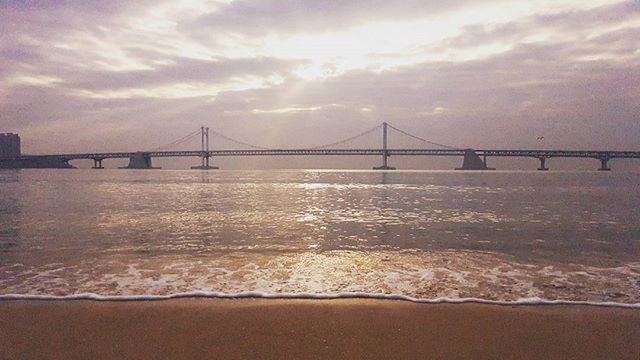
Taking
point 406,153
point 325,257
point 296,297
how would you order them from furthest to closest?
point 406,153 → point 325,257 → point 296,297

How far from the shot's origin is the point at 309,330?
394 cm

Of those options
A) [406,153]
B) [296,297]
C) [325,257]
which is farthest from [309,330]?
[406,153]

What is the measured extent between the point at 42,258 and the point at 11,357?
457cm

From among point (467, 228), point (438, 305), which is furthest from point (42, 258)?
point (467, 228)

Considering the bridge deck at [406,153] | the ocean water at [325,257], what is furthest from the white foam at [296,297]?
the bridge deck at [406,153]

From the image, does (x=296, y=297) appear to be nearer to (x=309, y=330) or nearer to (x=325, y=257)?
(x=309, y=330)

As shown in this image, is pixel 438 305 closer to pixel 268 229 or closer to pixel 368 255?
pixel 368 255

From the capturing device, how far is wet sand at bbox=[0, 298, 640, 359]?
3.49 m

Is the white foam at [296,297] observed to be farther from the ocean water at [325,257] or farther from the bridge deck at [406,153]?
the bridge deck at [406,153]

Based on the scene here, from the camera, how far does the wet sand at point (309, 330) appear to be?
3486 mm

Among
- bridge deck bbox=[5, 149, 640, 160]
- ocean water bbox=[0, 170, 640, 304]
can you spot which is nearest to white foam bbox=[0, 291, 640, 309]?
ocean water bbox=[0, 170, 640, 304]

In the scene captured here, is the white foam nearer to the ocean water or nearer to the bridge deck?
the ocean water

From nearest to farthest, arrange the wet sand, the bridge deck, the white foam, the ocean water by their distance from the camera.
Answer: the wet sand → the white foam → the ocean water → the bridge deck

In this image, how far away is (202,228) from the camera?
11.5 metres
